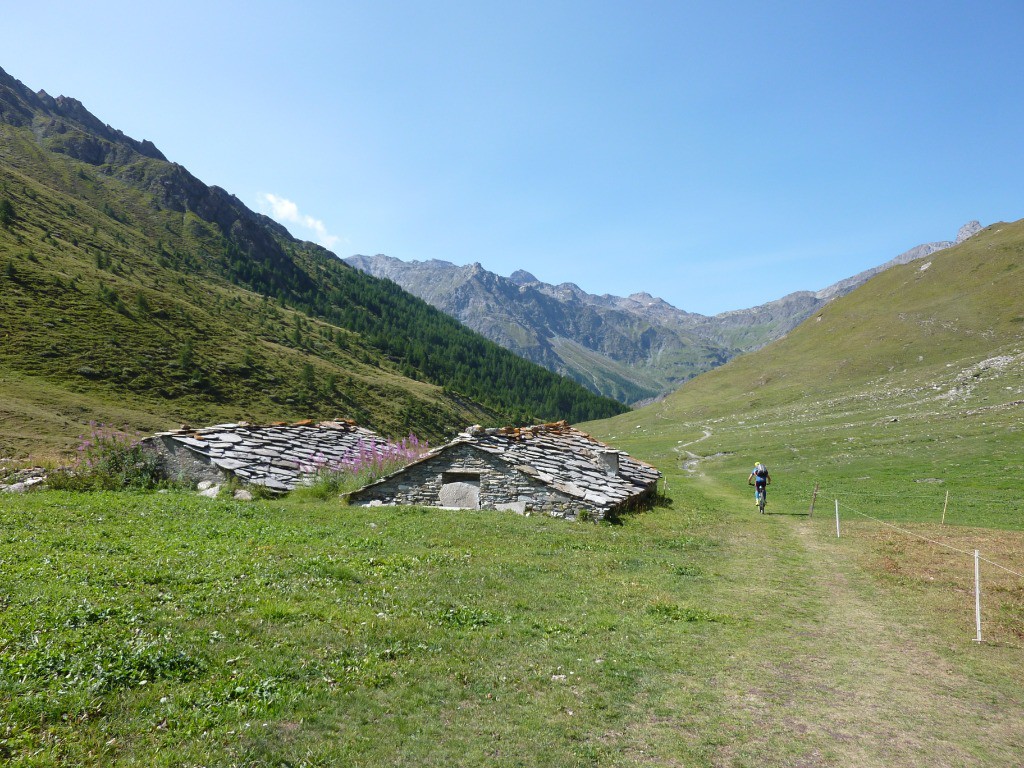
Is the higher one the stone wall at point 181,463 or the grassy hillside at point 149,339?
the grassy hillside at point 149,339

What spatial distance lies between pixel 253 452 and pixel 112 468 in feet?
17.5

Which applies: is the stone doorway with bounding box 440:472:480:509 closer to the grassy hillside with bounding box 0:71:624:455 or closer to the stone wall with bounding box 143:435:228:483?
the stone wall with bounding box 143:435:228:483

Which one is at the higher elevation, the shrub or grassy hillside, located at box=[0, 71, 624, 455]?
grassy hillside, located at box=[0, 71, 624, 455]

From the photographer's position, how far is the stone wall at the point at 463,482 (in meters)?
22.4

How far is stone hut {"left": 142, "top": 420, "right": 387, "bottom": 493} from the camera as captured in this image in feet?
75.8

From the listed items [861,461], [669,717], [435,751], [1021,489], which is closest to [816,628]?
[669,717]

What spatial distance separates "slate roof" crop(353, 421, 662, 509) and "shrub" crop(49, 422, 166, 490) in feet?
29.3

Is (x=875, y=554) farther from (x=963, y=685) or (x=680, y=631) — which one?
(x=680, y=631)

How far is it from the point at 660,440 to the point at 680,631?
78.6 metres

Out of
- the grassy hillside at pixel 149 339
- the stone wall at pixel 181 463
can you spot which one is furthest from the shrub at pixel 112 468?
the grassy hillside at pixel 149 339

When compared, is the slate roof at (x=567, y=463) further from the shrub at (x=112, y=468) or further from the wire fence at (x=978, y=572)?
the wire fence at (x=978, y=572)

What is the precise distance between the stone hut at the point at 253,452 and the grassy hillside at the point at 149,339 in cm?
1239

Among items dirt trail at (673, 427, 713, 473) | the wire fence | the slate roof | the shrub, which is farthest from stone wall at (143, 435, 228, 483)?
dirt trail at (673, 427, 713, 473)

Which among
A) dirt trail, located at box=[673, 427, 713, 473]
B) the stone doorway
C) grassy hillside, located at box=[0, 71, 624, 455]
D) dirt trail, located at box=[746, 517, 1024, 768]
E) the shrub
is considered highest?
grassy hillside, located at box=[0, 71, 624, 455]
